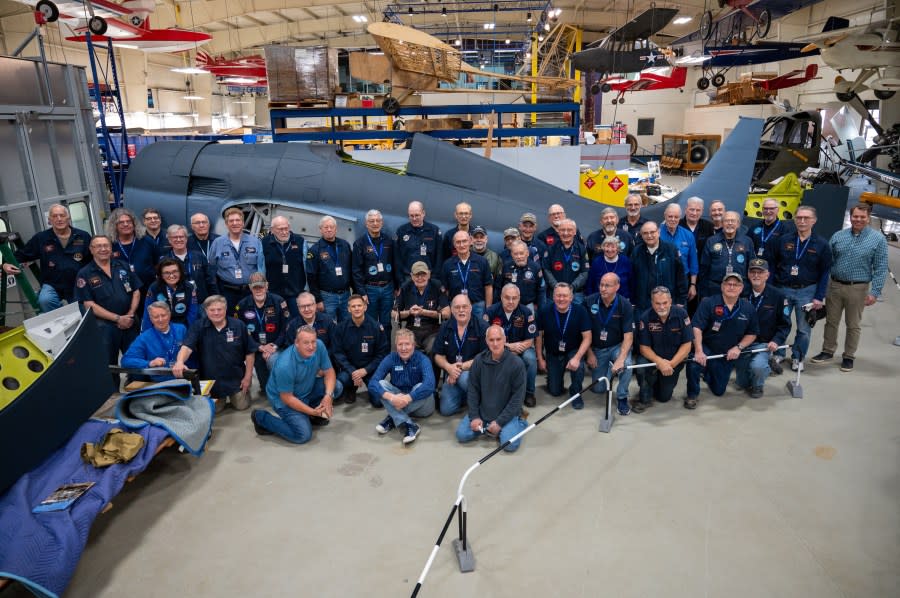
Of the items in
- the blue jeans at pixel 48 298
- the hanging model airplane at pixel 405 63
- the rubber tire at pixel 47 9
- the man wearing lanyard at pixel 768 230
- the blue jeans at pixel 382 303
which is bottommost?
the blue jeans at pixel 382 303

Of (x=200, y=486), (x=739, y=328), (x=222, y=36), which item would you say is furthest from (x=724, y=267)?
(x=222, y=36)

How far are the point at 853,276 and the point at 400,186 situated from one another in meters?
5.44

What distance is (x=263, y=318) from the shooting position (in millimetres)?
5828

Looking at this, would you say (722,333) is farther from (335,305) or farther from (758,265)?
(335,305)

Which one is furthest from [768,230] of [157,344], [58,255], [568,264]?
[58,255]

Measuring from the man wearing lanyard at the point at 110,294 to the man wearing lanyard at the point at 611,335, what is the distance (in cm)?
487

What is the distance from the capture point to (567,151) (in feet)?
33.6

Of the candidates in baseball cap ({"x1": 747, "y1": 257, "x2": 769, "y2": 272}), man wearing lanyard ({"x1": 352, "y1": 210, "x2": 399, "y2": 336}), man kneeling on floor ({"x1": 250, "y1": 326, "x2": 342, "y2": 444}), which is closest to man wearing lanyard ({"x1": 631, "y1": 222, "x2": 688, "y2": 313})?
baseball cap ({"x1": 747, "y1": 257, "x2": 769, "y2": 272})

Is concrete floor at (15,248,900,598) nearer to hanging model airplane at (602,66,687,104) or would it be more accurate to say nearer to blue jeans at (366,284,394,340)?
blue jeans at (366,284,394,340)

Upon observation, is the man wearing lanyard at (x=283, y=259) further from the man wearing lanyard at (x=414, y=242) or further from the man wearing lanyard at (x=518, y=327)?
the man wearing lanyard at (x=518, y=327)

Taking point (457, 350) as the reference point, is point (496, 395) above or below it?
below

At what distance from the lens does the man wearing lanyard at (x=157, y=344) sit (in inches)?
203

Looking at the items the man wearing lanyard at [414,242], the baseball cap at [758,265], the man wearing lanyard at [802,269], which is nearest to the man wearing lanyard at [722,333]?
the baseball cap at [758,265]

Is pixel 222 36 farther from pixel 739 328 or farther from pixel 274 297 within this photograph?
pixel 739 328
